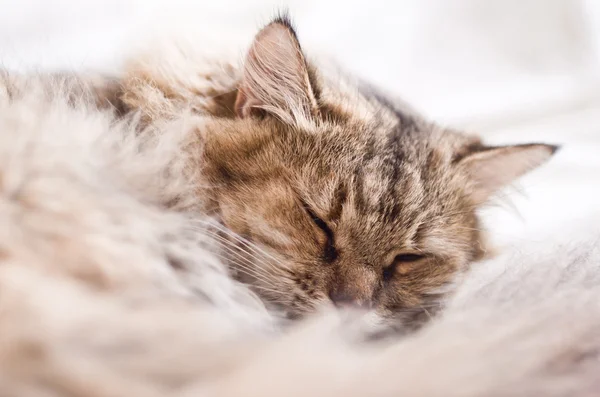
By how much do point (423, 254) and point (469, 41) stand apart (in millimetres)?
1052

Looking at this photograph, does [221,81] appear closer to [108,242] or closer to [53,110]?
[53,110]

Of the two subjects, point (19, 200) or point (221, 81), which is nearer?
point (19, 200)

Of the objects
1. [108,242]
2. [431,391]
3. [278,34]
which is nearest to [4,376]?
[108,242]

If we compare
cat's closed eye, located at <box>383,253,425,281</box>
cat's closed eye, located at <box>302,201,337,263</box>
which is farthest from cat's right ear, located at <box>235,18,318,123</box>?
cat's closed eye, located at <box>383,253,425,281</box>

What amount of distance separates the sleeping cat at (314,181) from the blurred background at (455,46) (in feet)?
1.36

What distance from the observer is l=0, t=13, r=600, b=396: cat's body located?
52 cm

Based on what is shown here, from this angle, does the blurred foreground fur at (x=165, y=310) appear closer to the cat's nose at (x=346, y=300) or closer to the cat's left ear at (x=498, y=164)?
the cat's nose at (x=346, y=300)

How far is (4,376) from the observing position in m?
0.49

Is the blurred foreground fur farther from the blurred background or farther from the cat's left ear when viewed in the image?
the blurred background

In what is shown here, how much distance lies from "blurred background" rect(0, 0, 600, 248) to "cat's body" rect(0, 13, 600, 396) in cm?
47

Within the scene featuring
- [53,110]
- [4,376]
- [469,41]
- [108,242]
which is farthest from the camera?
[469,41]

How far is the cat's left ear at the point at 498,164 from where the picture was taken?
3.53ft

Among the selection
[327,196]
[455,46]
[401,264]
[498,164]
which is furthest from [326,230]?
[455,46]

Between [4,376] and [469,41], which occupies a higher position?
[469,41]
